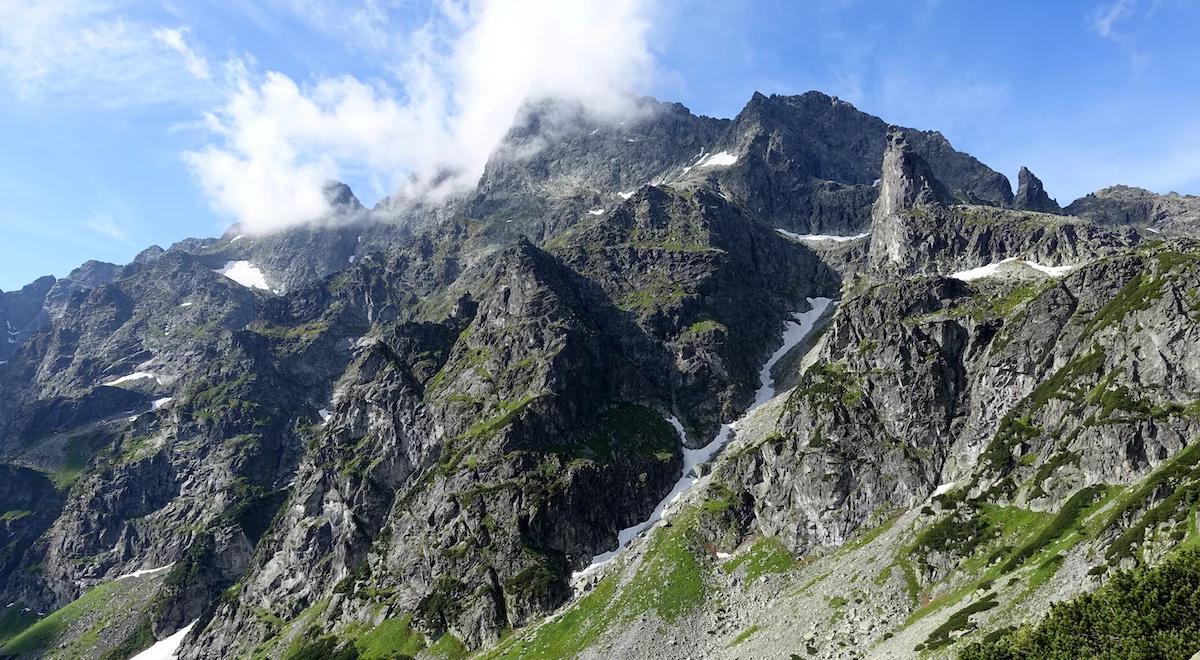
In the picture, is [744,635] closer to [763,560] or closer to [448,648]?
[763,560]

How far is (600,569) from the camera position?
151875mm

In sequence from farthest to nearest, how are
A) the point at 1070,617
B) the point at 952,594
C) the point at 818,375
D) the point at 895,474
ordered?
the point at 818,375 → the point at 895,474 → the point at 952,594 → the point at 1070,617

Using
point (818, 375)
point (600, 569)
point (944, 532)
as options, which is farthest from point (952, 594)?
point (818, 375)

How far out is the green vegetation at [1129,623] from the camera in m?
49.1

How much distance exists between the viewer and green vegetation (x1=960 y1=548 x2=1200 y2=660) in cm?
4906

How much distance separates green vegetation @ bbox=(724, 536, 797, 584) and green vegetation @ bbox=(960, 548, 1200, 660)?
73194mm

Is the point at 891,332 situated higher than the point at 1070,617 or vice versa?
the point at 891,332

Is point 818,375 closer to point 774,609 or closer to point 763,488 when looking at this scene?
point 763,488

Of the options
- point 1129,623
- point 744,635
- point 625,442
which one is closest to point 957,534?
point 744,635

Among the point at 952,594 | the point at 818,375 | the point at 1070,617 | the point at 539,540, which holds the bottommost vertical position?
the point at 952,594

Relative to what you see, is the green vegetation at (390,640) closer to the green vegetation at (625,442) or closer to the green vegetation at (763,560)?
the green vegetation at (625,442)

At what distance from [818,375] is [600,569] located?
70208mm

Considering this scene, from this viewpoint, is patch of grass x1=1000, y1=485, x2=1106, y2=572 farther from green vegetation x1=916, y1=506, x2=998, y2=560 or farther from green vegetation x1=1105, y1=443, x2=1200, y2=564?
green vegetation x1=916, y1=506, x2=998, y2=560

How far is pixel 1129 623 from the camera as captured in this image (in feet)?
169
